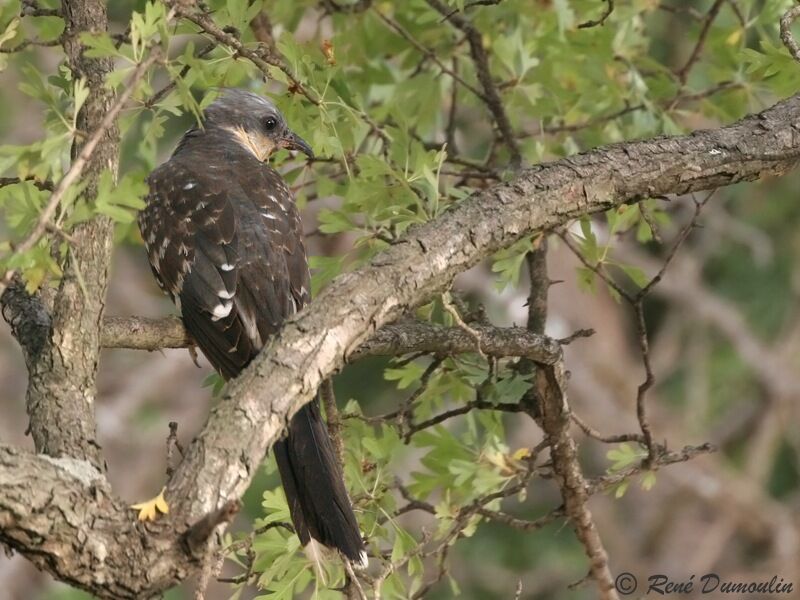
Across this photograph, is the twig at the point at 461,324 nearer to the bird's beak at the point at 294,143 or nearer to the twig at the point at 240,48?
the twig at the point at 240,48

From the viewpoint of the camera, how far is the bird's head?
4.83 m

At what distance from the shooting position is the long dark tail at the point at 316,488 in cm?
306

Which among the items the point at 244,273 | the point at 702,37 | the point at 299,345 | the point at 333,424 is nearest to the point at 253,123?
the point at 244,273

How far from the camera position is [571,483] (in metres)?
3.58

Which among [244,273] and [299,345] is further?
[244,273]

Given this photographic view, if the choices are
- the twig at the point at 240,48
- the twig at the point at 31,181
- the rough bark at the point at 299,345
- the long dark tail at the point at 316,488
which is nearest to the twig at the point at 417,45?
the twig at the point at 240,48

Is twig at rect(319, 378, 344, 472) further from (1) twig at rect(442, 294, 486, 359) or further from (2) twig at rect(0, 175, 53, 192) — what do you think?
(2) twig at rect(0, 175, 53, 192)

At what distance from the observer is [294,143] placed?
15.4 feet

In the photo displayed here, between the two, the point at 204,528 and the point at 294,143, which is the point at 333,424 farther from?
the point at 294,143

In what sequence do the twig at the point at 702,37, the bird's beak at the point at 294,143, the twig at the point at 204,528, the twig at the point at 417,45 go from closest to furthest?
the twig at the point at 204,528
the twig at the point at 417,45
the twig at the point at 702,37
the bird's beak at the point at 294,143

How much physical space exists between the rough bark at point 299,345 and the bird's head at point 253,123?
1917 mm

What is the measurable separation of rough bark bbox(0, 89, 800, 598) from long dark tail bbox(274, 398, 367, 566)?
618 mm

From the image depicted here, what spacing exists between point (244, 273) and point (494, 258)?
80 cm

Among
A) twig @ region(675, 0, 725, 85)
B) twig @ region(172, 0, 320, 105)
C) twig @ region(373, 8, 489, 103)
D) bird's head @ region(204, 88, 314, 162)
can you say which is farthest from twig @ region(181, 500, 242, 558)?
twig @ region(675, 0, 725, 85)
